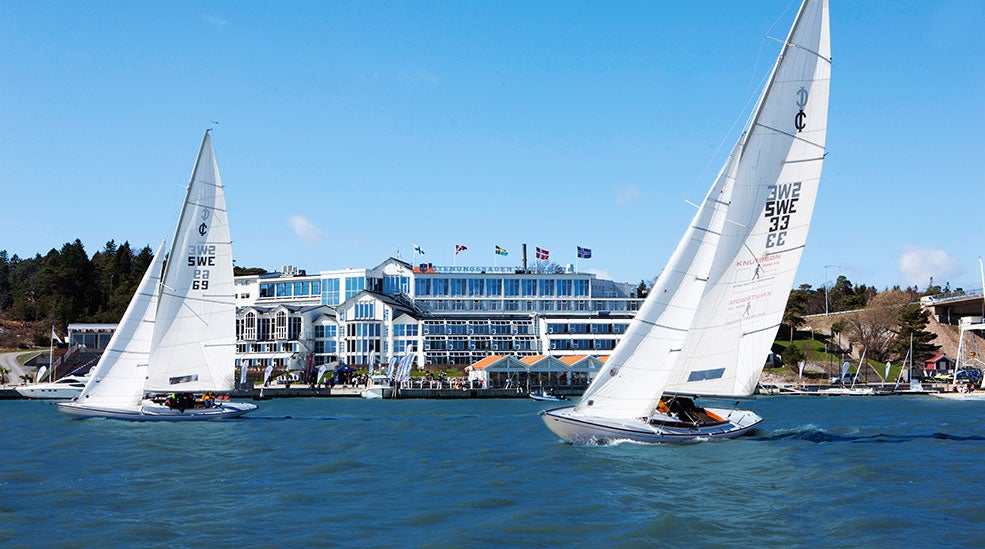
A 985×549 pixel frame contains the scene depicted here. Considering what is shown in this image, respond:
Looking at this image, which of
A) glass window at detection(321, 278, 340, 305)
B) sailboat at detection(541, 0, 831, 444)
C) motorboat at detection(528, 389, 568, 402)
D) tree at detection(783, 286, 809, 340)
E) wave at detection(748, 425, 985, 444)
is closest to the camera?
sailboat at detection(541, 0, 831, 444)

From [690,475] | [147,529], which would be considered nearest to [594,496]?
[690,475]

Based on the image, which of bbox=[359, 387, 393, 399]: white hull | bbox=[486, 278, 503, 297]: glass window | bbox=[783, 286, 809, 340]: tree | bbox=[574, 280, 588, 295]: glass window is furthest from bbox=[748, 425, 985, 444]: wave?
bbox=[783, 286, 809, 340]: tree

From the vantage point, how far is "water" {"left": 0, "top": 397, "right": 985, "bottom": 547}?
17531 mm

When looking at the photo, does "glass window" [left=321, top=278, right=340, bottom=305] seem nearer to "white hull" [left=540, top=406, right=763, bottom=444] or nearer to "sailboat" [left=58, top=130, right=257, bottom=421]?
"sailboat" [left=58, top=130, right=257, bottom=421]

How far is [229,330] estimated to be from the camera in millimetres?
42750

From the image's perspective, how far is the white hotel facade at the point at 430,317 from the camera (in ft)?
319

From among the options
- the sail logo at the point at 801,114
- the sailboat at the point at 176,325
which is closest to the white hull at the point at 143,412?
the sailboat at the point at 176,325

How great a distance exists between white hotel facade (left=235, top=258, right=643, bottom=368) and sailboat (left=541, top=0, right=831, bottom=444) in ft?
214

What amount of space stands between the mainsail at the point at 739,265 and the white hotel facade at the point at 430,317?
65.5m

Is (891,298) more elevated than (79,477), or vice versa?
(891,298)

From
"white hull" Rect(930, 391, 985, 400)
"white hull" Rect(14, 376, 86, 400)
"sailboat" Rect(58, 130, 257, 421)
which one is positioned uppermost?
"sailboat" Rect(58, 130, 257, 421)

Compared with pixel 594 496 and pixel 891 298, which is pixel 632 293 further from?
pixel 594 496

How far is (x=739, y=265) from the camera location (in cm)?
2898

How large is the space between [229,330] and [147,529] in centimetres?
2549
